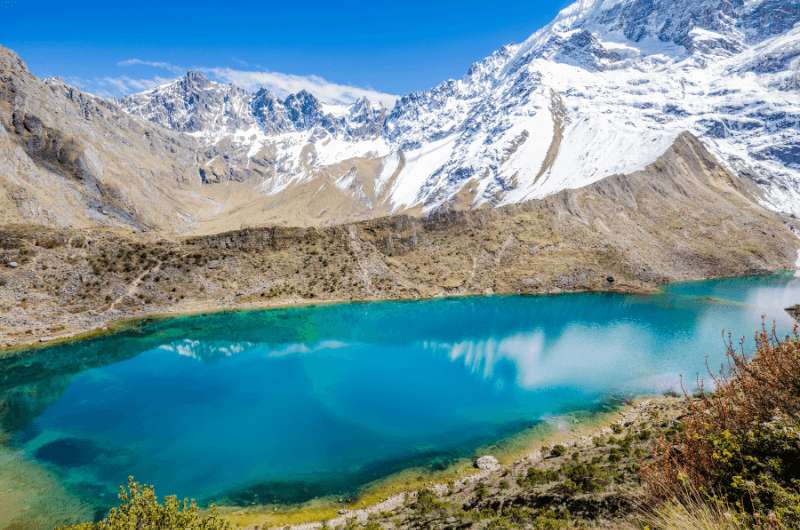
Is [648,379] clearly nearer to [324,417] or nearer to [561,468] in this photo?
[561,468]

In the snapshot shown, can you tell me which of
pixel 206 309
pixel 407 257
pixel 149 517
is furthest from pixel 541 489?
pixel 407 257

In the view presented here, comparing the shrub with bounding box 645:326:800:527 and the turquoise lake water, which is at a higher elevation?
the shrub with bounding box 645:326:800:527

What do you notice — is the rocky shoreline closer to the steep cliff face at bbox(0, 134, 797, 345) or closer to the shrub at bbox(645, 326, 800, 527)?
the shrub at bbox(645, 326, 800, 527)

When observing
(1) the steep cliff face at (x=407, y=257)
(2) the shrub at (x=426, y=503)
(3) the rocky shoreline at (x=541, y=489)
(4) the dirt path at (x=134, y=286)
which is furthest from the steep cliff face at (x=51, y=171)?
(2) the shrub at (x=426, y=503)

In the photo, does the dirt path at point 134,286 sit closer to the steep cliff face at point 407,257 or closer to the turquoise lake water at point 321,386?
the steep cliff face at point 407,257

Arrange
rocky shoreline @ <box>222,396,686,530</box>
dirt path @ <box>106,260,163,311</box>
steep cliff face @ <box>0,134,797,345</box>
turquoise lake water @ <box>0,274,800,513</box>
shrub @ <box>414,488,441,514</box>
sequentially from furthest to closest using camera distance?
dirt path @ <box>106,260,163,311</box>
steep cliff face @ <box>0,134,797,345</box>
turquoise lake water @ <box>0,274,800,513</box>
shrub @ <box>414,488,441,514</box>
rocky shoreline @ <box>222,396,686,530</box>

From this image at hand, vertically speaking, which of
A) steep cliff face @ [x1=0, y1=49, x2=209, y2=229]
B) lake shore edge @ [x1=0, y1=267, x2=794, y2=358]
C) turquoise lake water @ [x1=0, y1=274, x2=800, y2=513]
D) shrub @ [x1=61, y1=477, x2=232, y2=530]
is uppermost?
steep cliff face @ [x1=0, y1=49, x2=209, y2=229]

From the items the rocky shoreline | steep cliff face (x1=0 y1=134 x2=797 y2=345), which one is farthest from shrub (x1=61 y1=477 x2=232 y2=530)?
steep cliff face (x1=0 y1=134 x2=797 y2=345)
